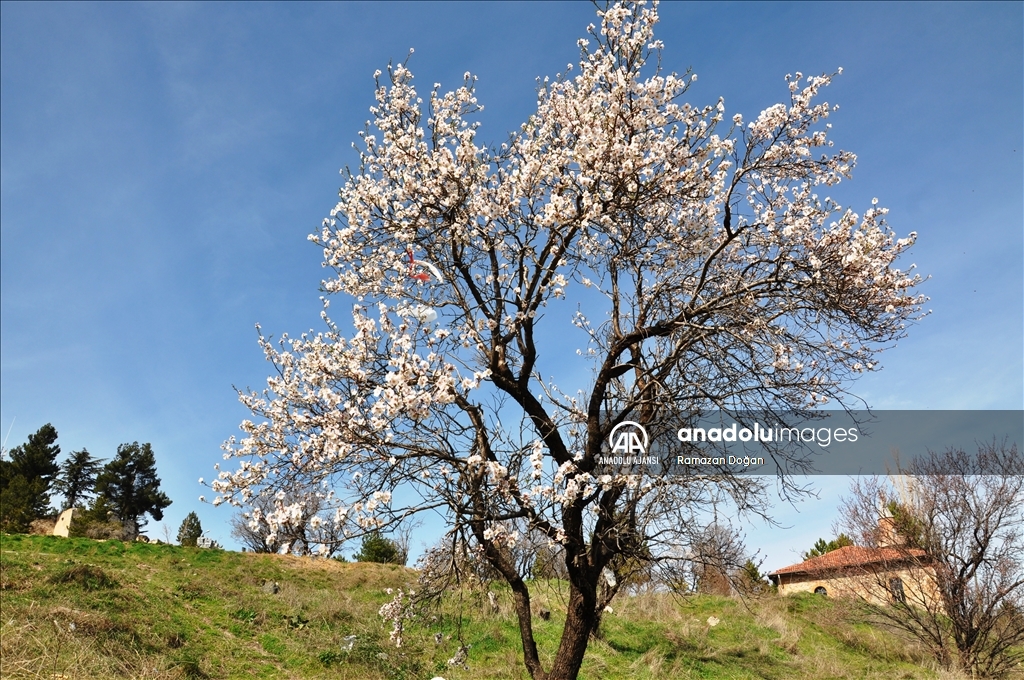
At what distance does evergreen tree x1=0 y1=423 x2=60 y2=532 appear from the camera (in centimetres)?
2919

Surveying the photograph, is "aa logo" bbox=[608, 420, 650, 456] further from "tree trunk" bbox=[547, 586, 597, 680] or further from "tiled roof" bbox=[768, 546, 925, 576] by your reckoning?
"tiled roof" bbox=[768, 546, 925, 576]

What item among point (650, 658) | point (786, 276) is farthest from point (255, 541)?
point (786, 276)

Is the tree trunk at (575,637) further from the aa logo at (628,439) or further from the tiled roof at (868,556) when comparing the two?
the tiled roof at (868,556)

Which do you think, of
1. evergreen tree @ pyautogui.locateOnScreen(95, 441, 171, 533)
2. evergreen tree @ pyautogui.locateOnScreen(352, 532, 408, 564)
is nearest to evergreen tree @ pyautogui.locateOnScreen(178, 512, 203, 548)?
evergreen tree @ pyautogui.locateOnScreen(95, 441, 171, 533)

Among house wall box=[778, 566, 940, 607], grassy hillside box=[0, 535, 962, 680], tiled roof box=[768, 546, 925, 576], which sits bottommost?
grassy hillside box=[0, 535, 962, 680]

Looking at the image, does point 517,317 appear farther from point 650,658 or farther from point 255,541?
point 255,541

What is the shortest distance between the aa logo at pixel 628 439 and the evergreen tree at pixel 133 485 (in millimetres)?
39406

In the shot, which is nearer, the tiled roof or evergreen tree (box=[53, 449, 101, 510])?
the tiled roof

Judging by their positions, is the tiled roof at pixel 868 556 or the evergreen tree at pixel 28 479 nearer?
the tiled roof at pixel 868 556

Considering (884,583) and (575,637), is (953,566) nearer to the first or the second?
(884,583)

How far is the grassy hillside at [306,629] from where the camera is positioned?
10.5 metres

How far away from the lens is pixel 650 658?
1402 cm

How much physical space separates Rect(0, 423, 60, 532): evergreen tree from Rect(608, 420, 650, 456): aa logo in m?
28.6

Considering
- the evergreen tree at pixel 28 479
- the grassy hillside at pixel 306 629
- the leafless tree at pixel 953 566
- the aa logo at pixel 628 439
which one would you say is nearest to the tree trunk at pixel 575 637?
the grassy hillside at pixel 306 629
